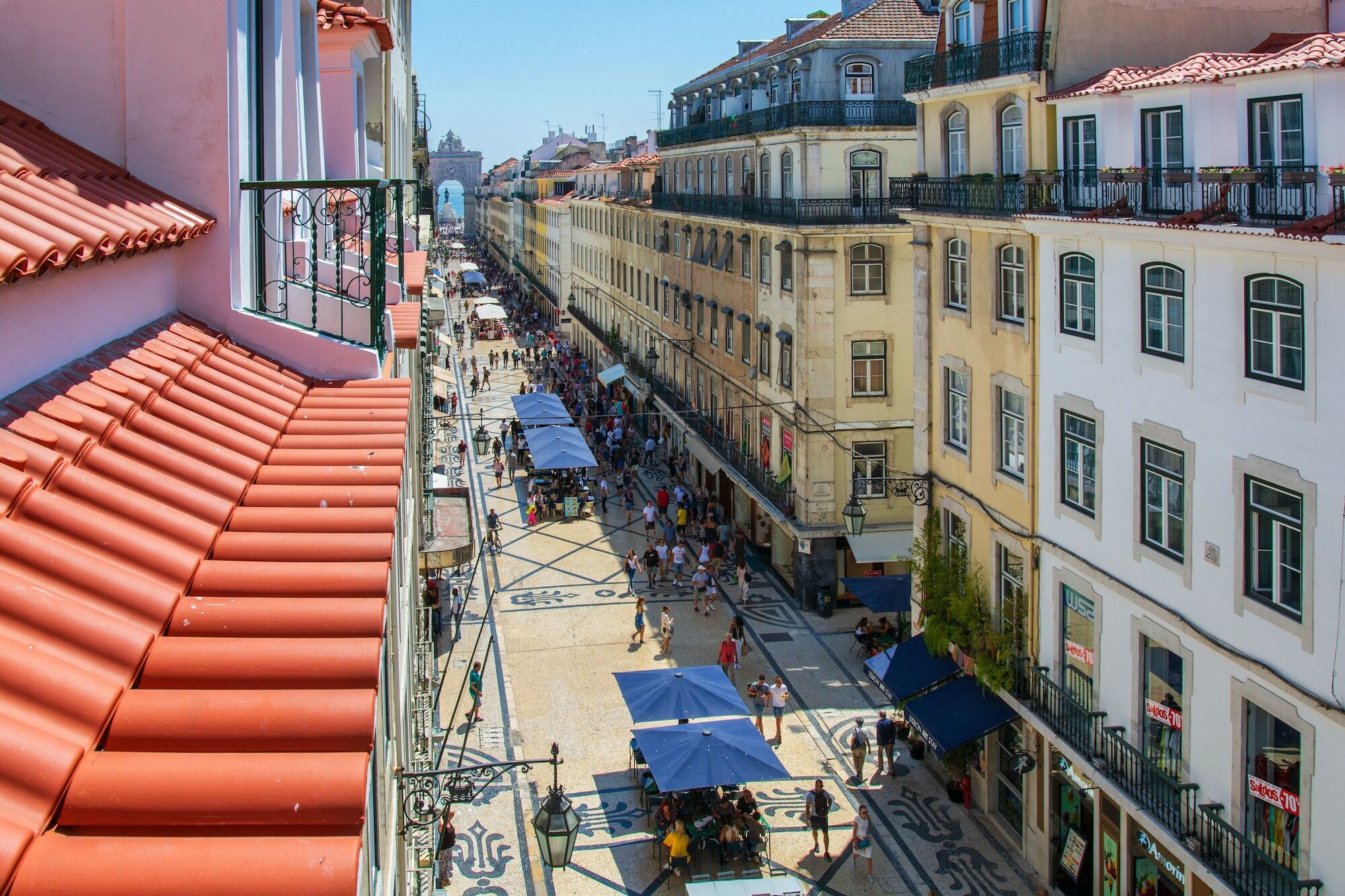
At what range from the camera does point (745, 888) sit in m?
17.8

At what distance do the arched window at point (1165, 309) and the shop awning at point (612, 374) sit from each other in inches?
→ 1687

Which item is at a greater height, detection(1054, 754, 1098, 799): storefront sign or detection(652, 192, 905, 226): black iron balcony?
detection(652, 192, 905, 226): black iron balcony

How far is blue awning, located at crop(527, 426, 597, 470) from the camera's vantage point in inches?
1649

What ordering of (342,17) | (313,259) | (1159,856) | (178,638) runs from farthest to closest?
1. (1159,856)
2. (342,17)
3. (313,259)
4. (178,638)

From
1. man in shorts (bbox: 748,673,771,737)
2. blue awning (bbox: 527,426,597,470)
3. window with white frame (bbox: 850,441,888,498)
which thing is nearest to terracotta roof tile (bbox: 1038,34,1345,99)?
man in shorts (bbox: 748,673,771,737)

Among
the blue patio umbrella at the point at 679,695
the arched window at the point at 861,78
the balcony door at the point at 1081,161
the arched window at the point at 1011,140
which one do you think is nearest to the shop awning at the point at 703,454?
the arched window at the point at 861,78

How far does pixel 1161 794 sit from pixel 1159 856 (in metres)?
1.07

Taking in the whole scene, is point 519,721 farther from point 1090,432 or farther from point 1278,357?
point 1278,357

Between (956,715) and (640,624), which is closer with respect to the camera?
(956,715)

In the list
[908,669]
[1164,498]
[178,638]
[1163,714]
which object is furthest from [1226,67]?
[178,638]

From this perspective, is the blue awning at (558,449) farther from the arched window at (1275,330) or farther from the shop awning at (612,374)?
the arched window at (1275,330)

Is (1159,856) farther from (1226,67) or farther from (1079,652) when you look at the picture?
(1226,67)

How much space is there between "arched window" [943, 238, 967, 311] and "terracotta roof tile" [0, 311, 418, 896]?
17.9 meters

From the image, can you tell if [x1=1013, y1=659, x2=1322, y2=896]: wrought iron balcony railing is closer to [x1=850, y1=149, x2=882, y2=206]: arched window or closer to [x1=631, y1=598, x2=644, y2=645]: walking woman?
[x1=631, y1=598, x2=644, y2=645]: walking woman
